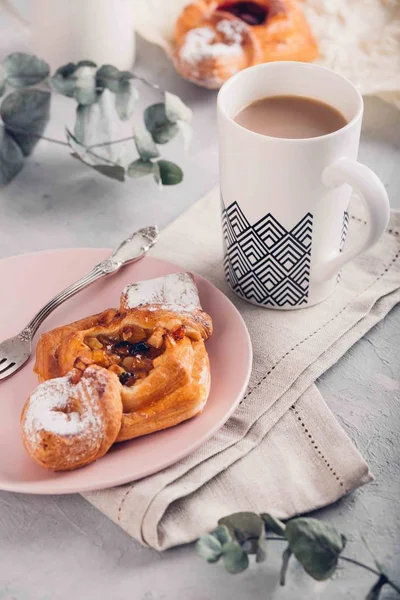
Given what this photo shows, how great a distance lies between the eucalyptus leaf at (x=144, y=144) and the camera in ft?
5.11

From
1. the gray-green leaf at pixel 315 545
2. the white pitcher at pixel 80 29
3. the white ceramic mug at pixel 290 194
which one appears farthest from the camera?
the white pitcher at pixel 80 29

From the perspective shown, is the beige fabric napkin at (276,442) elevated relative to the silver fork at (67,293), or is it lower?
lower

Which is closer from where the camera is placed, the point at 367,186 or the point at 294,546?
the point at 294,546

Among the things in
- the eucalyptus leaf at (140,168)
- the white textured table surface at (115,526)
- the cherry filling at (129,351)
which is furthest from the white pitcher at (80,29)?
the cherry filling at (129,351)

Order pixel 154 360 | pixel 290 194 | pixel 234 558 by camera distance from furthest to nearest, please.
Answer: pixel 290 194 → pixel 154 360 → pixel 234 558

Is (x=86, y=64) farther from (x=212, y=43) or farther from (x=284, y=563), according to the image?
(x=284, y=563)

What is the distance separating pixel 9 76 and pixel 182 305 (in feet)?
2.36

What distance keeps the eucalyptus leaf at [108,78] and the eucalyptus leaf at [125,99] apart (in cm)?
1

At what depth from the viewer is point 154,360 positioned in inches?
42.0

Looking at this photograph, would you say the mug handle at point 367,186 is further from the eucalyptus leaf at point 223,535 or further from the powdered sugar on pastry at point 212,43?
the powdered sugar on pastry at point 212,43

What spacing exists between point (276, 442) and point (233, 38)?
1.03m

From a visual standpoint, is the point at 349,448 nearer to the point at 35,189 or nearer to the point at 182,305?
the point at 182,305

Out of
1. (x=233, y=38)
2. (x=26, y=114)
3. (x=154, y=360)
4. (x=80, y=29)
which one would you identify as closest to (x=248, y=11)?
(x=233, y=38)

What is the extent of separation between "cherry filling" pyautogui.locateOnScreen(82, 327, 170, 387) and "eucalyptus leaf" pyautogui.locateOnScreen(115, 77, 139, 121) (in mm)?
646
